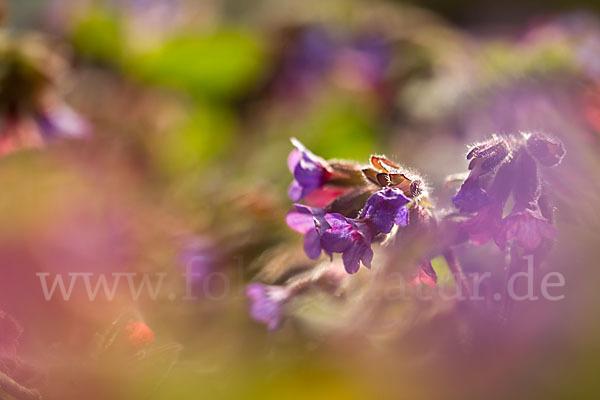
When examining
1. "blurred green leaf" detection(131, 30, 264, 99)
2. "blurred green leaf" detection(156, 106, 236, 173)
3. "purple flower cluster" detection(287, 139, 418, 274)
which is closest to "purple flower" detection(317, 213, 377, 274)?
"purple flower cluster" detection(287, 139, 418, 274)

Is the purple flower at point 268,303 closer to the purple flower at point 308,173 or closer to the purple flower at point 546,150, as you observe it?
the purple flower at point 308,173

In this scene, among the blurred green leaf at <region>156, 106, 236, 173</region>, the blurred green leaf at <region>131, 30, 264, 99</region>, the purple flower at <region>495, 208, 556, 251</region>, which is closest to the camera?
the purple flower at <region>495, 208, 556, 251</region>

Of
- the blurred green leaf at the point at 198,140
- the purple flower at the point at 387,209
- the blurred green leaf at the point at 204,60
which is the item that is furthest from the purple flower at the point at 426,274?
the blurred green leaf at the point at 204,60

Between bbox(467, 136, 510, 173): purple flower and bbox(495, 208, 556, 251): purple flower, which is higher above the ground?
bbox(467, 136, 510, 173): purple flower

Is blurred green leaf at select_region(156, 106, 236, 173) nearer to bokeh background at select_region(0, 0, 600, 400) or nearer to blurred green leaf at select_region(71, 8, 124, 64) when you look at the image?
bokeh background at select_region(0, 0, 600, 400)

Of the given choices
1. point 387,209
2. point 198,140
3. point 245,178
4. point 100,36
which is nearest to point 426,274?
point 387,209

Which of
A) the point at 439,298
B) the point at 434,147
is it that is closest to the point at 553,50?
the point at 434,147

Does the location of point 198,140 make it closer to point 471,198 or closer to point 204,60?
point 204,60

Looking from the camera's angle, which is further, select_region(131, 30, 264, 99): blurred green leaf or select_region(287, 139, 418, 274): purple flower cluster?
select_region(131, 30, 264, 99): blurred green leaf
